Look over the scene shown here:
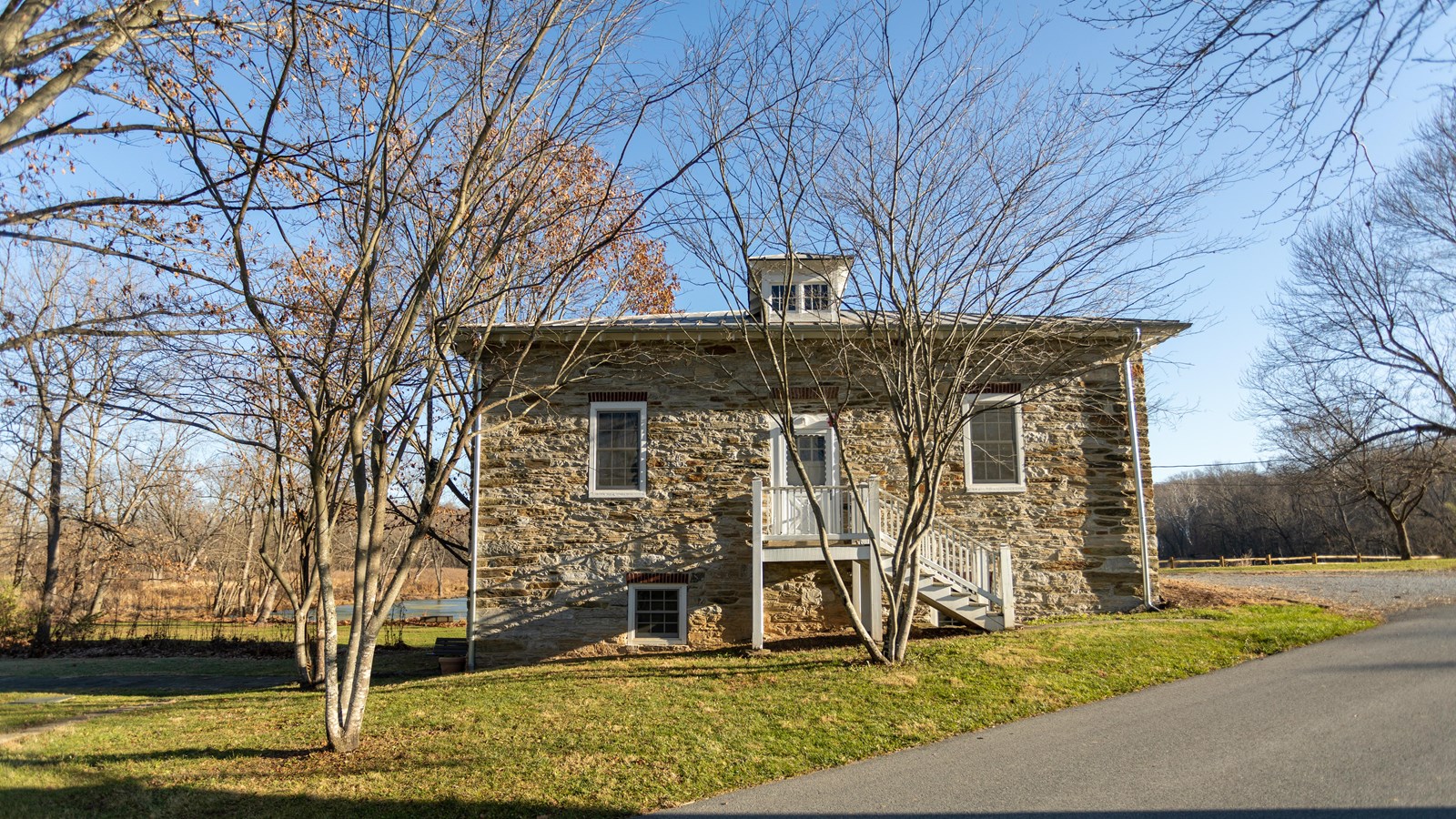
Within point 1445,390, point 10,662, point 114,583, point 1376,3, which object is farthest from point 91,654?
point 1445,390

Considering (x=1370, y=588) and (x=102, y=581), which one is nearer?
(x=1370, y=588)

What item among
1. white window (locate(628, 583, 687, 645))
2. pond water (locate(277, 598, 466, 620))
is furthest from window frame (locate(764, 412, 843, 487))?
pond water (locate(277, 598, 466, 620))

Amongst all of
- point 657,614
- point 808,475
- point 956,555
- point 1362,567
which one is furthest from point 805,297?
point 1362,567

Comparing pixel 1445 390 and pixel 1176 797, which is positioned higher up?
pixel 1445 390

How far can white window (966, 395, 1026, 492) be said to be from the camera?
13.5m

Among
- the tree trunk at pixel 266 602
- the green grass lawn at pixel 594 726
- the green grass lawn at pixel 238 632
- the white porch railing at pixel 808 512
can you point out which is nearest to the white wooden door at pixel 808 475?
the white porch railing at pixel 808 512

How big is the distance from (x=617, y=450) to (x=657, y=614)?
2734 millimetres

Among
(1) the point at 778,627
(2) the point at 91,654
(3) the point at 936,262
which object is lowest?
(2) the point at 91,654

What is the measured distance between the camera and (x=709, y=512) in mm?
13352

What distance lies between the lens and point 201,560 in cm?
3139

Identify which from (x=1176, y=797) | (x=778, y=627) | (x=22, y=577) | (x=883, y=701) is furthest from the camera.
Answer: (x=22, y=577)

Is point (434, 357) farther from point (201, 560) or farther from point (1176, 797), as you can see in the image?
point (201, 560)

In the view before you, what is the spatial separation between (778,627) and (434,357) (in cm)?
767

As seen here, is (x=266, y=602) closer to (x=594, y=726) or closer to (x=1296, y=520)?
(x=594, y=726)
